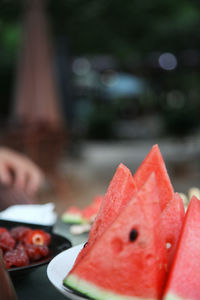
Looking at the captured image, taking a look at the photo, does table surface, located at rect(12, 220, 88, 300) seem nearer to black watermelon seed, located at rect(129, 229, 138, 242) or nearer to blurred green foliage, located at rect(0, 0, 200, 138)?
black watermelon seed, located at rect(129, 229, 138, 242)

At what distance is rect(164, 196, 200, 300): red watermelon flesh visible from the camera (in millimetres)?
735

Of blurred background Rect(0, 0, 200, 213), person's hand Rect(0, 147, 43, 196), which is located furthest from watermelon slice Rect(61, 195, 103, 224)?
blurred background Rect(0, 0, 200, 213)

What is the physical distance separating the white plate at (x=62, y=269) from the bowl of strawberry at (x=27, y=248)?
87 millimetres

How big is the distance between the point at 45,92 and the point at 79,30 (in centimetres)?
393

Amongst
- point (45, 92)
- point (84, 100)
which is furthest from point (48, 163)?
point (84, 100)

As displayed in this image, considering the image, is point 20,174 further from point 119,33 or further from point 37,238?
point 119,33

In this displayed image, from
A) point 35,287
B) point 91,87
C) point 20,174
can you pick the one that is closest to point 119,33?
point 91,87

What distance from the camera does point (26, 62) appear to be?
7988mm

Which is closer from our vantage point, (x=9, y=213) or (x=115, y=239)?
(x=115, y=239)

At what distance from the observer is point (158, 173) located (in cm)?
101

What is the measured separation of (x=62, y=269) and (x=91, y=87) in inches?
650

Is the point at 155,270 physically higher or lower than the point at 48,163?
higher

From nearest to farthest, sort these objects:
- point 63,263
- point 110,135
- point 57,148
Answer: point 63,263, point 57,148, point 110,135

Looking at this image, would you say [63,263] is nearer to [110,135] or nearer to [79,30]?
[79,30]
